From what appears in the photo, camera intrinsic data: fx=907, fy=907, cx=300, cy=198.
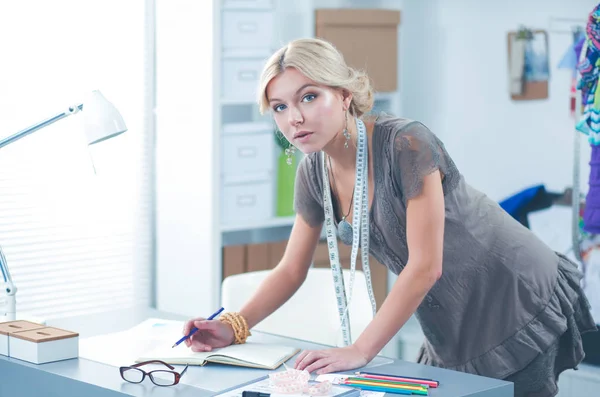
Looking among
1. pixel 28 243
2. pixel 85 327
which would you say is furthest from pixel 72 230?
pixel 85 327

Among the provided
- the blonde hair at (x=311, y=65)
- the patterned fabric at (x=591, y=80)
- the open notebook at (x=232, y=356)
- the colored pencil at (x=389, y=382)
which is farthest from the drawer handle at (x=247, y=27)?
the colored pencil at (x=389, y=382)

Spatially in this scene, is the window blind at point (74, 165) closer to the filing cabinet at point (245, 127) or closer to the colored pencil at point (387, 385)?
the filing cabinet at point (245, 127)

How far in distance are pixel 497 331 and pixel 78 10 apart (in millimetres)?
2174

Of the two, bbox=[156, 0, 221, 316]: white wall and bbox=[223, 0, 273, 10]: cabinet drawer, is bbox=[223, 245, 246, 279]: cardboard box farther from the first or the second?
bbox=[223, 0, 273, 10]: cabinet drawer

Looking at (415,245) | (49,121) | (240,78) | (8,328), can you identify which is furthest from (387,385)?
(240,78)

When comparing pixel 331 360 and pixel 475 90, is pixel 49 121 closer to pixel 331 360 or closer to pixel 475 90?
pixel 331 360

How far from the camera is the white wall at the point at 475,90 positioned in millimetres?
4316

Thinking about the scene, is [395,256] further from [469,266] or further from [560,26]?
[560,26]

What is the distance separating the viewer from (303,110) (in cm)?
191

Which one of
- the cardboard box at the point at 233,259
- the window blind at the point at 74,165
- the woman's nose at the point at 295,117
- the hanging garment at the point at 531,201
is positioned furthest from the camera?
the hanging garment at the point at 531,201

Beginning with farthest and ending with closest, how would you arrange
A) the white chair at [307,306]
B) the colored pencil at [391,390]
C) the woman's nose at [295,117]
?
the white chair at [307,306], the woman's nose at [295,117], the colored pencil at [391,390]

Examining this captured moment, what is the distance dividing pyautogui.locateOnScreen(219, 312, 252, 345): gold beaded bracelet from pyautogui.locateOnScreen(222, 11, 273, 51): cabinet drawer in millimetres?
1660

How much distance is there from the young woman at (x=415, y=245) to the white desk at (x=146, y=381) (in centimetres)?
11

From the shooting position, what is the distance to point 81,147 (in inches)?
140
